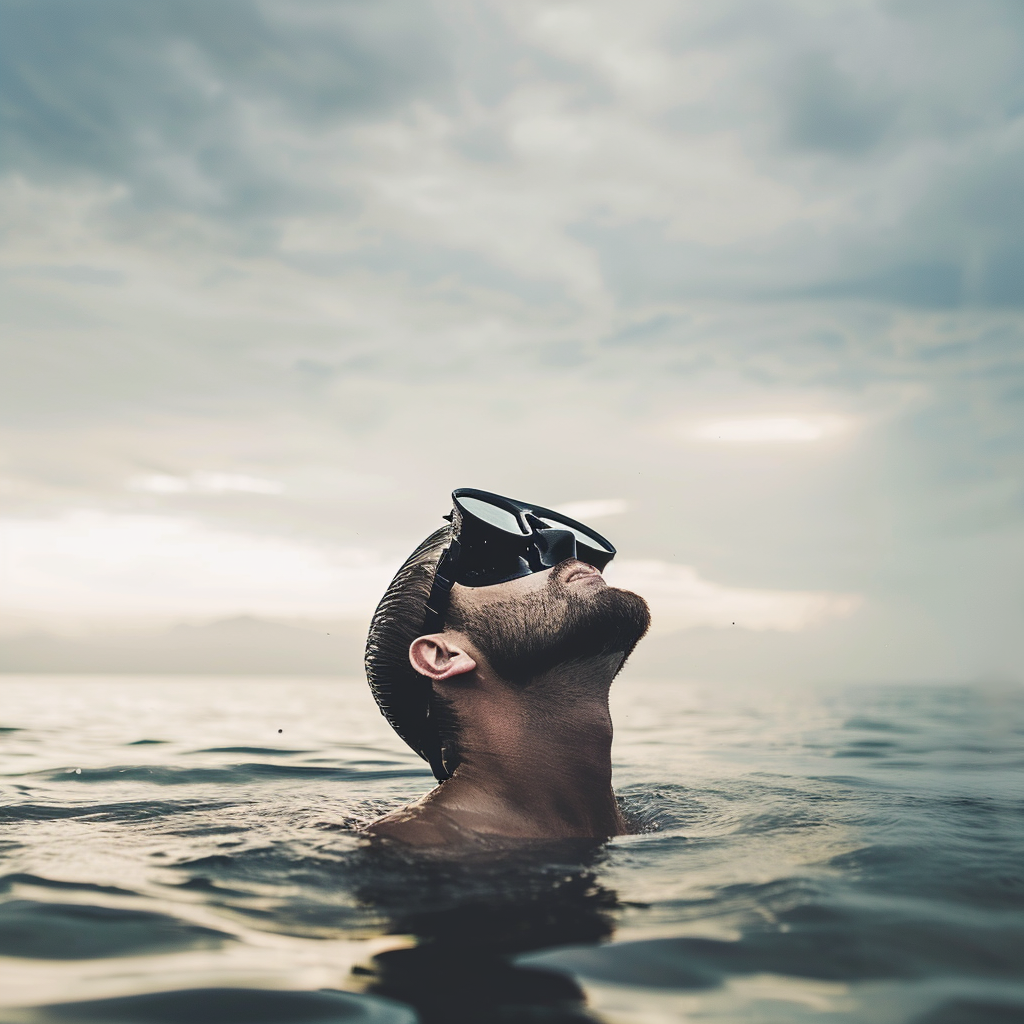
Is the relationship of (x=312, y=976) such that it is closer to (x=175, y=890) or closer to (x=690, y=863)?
(x=175, y=890)

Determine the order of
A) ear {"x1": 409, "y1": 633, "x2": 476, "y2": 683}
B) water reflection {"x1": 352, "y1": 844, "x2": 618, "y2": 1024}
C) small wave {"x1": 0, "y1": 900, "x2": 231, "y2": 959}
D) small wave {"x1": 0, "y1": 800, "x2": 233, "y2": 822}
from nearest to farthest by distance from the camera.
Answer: water reflection {"x1": 352, "y1": 844, "x2": 618, "y2": 1024} → small wave {"x1": 0, "y1": 900, "x2": 231, "y2": 959} → ear {"x1": 409, "y1": 633, "x2": 476, "y2": 683} → small wave {"x1": 0, "y1": 800, "x2": 233, "y2": 822}

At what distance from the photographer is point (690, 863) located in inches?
142

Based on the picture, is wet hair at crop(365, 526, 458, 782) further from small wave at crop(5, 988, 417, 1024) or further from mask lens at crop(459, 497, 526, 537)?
small wave at crop(5, 988, 417, 1024)

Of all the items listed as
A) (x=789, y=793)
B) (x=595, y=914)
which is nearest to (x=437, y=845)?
(x=595, y=914)

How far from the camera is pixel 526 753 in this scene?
13.2 ft

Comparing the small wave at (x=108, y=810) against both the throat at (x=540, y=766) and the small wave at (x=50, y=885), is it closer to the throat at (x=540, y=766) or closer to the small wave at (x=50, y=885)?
the small wave at (x=50, y=885)

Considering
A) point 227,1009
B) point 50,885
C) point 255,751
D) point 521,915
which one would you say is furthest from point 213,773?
point 227,1009

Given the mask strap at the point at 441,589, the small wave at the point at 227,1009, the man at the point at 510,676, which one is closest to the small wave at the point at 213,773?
the man at the point at 510,676

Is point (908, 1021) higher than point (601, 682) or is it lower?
lower

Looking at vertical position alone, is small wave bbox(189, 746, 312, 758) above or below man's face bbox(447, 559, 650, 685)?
below

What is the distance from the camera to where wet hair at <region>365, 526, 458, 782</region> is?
4.39m

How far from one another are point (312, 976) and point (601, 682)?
2.08 metres

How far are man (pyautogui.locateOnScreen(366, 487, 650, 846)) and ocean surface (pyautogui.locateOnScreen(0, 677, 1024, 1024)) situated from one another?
0.26m

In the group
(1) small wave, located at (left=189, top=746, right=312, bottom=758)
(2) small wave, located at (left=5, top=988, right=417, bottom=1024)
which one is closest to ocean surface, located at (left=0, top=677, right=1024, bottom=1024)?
(2) small wave, located at (left=5, top=988, right=417, bottom=1024)
